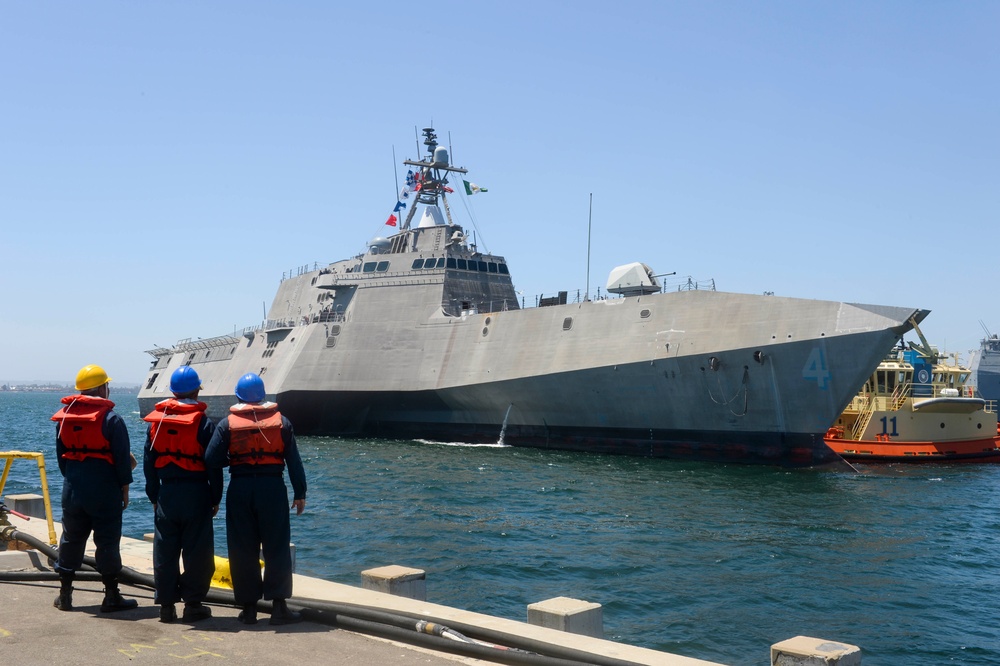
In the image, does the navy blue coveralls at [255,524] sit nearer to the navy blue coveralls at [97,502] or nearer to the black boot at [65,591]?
the navy blue coveralls at [97,502]

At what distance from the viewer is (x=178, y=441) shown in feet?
17.7

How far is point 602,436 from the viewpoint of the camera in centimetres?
2419

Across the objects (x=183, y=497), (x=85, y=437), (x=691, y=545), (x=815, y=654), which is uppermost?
(x=85, y=437)

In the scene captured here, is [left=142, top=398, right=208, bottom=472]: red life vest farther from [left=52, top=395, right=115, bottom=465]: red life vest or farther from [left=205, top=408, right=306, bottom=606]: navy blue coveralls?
[left=52, top=395, right=115, bottom=465]: red life vest

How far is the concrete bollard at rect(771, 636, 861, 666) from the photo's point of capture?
4.39 m

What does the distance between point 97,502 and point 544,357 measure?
63.2 feet

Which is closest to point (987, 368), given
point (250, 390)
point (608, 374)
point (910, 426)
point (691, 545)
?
point (910, 426)

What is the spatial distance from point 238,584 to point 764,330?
678 inches

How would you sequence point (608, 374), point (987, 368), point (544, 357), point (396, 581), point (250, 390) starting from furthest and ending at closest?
point (987, 368)
point (544, 357)
point (608, 374)
point (396, 581)
point (250, 390)

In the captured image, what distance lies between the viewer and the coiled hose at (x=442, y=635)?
4289 millimetres

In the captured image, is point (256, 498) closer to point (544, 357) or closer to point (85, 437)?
point (85, 437)

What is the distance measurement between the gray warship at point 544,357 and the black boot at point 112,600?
56.7 ft

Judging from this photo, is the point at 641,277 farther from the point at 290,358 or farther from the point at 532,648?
the point at 532,648

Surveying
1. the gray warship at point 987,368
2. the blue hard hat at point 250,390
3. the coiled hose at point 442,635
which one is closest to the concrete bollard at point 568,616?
the coiled hose at point 442,635
